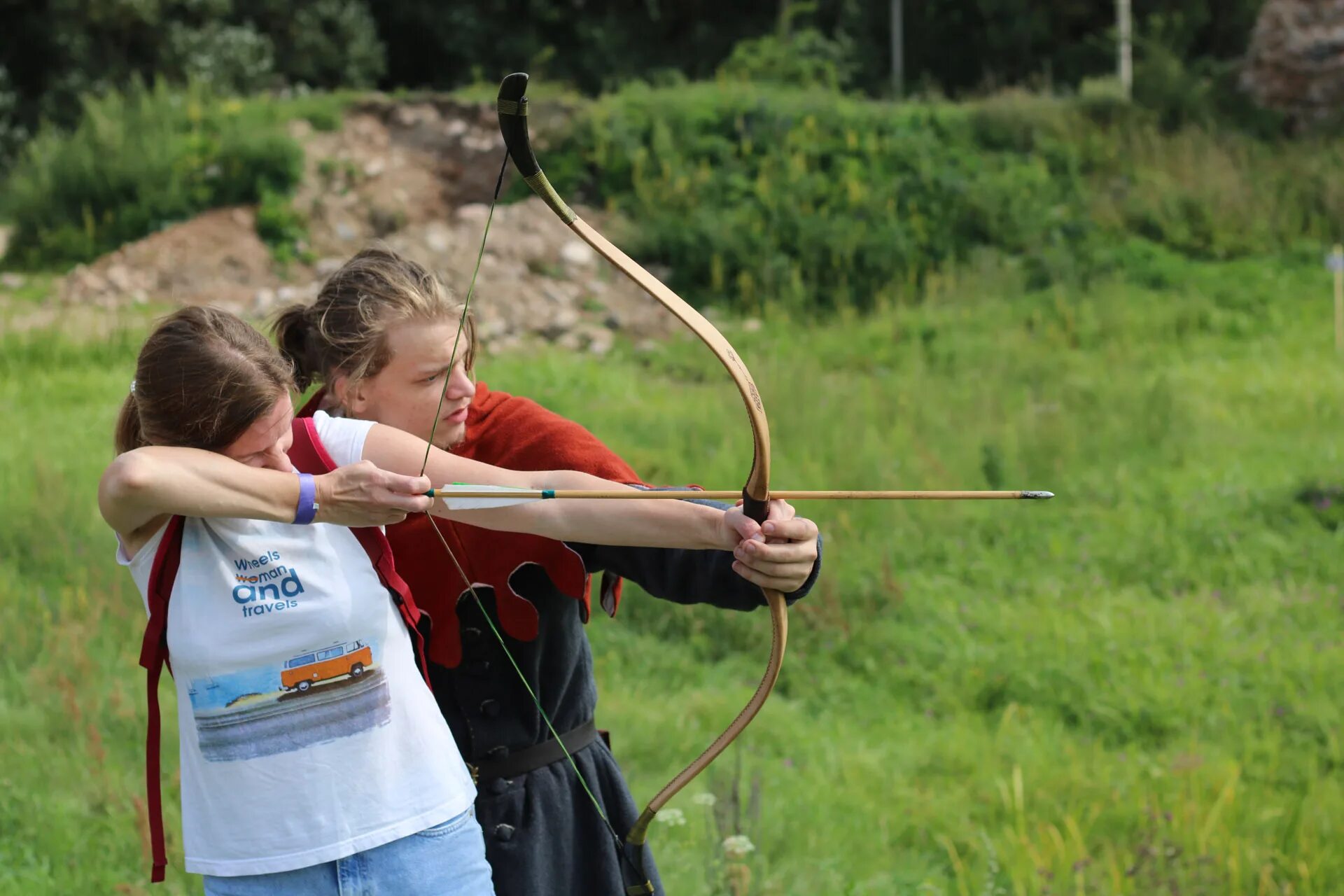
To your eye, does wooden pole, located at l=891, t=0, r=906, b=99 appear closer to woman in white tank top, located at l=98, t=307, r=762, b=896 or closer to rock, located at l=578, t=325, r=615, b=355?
rock, located at l=578, t=325, r=615, b=355

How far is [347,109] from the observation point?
498 inches

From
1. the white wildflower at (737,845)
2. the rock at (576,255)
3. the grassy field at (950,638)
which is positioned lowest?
the grassy field at (950,638)

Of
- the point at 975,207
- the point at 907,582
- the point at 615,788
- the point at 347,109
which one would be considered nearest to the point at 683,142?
the point at 975,207

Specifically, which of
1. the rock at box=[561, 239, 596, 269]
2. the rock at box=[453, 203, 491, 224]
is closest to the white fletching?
the rock at box=[561, 239, 596, 269]

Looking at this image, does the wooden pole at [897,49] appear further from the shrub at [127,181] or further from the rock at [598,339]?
the rock at [598,339]

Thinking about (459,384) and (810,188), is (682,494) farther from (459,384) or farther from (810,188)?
(810,188)

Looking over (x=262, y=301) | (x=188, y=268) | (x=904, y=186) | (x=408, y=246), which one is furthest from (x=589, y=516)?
(x=904, y=186)

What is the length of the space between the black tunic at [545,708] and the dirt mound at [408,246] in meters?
7.12

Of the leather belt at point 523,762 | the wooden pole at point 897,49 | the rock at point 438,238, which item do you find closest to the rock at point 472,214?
the rock at point 438,238

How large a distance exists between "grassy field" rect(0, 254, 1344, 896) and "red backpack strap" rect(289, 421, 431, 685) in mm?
1566

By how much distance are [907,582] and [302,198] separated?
7.62 meters

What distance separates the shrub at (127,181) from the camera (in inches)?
428

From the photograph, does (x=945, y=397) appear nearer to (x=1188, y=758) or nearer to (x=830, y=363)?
(x=830, y=363)

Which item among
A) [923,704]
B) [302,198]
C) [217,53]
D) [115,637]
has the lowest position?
[923,704]
